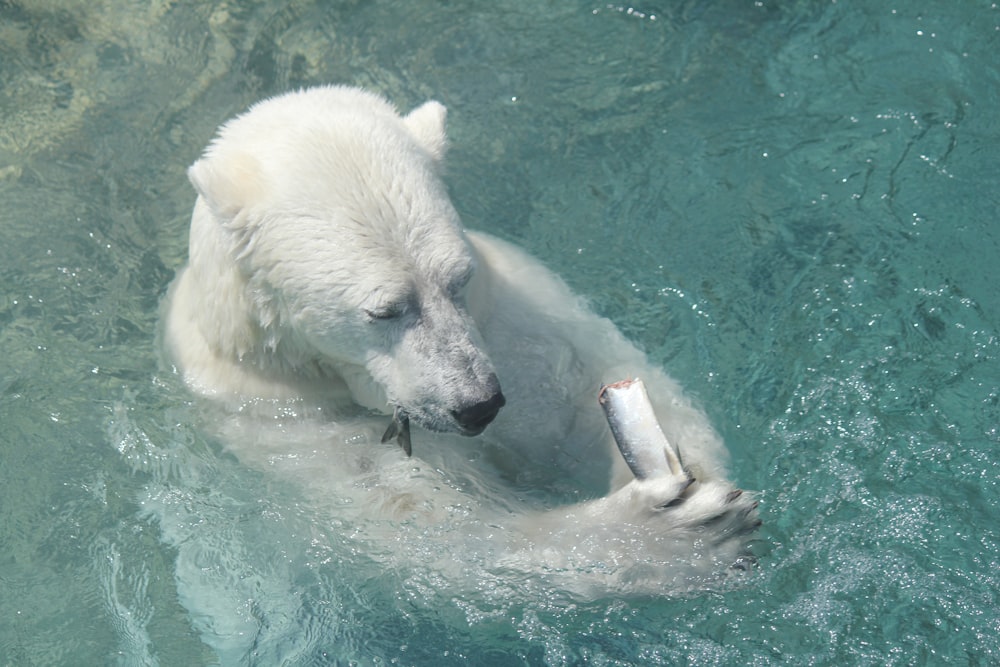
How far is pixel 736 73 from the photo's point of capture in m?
5.41

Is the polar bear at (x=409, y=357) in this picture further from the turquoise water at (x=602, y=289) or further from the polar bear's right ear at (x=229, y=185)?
the turquoise water at (x=602, y=289)

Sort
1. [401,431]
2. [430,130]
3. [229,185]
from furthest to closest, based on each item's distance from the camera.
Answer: [430,130] → [401,431] → [229,185]

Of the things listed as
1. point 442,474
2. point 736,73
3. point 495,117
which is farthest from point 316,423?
point 736,73

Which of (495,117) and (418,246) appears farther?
(495,117)

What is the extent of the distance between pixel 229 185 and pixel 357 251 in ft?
1.40

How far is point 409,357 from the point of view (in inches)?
115

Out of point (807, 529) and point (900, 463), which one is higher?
point (900, 463)

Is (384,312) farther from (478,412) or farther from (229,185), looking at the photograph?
(229,185)

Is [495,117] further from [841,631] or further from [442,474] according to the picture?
[841,631]

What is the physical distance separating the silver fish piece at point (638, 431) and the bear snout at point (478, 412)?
29 cm

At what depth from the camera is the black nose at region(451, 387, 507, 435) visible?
2844 mm

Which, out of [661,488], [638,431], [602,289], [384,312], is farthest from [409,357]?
[602,289]

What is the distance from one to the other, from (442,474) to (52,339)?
77.2 inches

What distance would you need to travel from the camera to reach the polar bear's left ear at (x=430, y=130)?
3.25 metres
